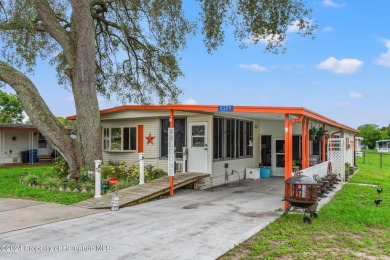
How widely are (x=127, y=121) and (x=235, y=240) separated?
27.6 ft

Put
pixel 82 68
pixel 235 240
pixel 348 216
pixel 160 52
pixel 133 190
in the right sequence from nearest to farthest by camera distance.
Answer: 1. pixel 235 240
2. pixel 348 216
3. pixel 133 190
4. pixel 82 68
5. pixel 160 52

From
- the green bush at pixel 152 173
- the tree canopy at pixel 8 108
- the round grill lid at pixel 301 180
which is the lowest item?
the green bush at pixel 152 173

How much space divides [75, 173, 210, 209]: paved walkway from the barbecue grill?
150 inches

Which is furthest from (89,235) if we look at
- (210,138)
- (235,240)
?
(210,138)

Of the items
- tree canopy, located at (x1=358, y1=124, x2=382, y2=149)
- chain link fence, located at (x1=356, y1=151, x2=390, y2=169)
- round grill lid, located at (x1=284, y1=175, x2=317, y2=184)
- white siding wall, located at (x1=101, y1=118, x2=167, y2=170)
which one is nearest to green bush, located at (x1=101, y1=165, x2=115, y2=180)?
white siding wall, located at (x1=101, y1=118, x2=167, y2=170)

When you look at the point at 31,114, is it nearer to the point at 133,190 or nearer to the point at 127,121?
the point at 127,121

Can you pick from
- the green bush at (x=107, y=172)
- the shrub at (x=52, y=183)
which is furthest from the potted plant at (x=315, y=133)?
the shrub at (x=52, y=183)

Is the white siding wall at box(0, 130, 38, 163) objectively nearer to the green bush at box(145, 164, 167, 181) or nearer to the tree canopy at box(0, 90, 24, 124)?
the green bush at box(145, 164, 167, 181)

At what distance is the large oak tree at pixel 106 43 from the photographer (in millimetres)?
10906

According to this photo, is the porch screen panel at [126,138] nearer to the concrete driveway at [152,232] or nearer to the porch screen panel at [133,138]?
the porch screen panel at [133,138]

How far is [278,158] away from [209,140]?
5033mm

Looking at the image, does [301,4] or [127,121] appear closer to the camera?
[301,4]

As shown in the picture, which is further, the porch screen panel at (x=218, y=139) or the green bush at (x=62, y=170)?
the green bush at (x=62, y=170)

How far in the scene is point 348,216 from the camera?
6.64 meters
